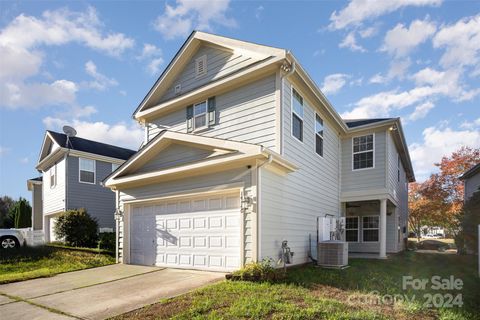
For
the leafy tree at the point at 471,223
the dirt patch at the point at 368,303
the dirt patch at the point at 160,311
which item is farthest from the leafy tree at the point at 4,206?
the leafy tree at the point at 471,223

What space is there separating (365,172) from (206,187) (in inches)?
316

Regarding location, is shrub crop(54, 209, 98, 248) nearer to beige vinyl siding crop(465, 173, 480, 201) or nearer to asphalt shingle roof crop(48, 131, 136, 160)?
asphalt shingle roof crop(48, 131, 136, 160)

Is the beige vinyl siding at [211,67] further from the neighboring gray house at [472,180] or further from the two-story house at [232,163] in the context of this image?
the neighboring gray house at [472,180]

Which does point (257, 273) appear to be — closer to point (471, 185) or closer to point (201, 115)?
point (201, 115)

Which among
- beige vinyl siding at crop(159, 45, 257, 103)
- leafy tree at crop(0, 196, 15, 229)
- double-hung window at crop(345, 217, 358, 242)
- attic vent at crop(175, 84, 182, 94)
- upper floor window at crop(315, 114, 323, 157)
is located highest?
beige vinyl siding at crop(159, 45, 257, 103)

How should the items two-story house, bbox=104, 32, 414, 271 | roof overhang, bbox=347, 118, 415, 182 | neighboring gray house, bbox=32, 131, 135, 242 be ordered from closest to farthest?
two-story house, bbox=104, 32, 414, 271, roof overhang, bbox=347, 118, 415, 182, neighboring gray house, bbox=32, 131, 135, 242

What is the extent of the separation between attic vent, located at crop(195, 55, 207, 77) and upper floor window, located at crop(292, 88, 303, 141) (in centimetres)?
347

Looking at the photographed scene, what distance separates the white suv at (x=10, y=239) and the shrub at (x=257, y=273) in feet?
41.1

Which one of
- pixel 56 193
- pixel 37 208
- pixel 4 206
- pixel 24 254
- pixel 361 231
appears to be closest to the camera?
pixel 24 254

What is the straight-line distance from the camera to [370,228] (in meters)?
16.2

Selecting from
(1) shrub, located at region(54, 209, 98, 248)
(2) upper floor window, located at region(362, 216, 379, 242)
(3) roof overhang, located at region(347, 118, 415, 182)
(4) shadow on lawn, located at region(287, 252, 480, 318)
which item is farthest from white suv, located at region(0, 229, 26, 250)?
(2) upper floor window, located at region(362, 216, 379, 242)

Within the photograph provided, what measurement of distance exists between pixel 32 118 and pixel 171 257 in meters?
7.97

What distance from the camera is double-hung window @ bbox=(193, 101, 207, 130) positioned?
11516 millimetres

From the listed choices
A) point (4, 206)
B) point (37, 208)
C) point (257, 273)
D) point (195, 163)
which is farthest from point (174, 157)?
point (4, 206)
